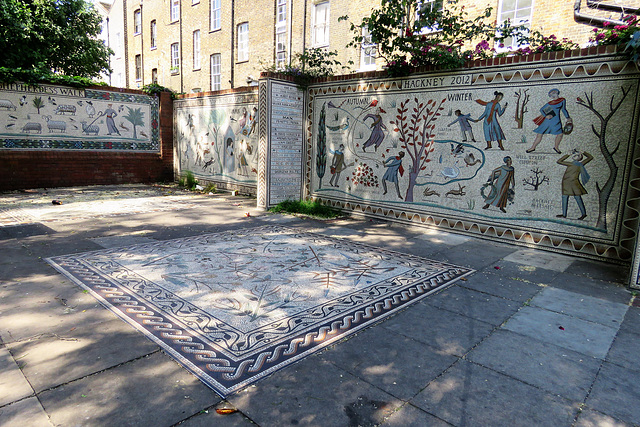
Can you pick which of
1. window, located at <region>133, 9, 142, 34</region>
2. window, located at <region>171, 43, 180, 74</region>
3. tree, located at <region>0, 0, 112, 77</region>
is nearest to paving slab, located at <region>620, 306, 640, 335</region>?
A: tree, located at <region>0, 0, 112, 77</region>

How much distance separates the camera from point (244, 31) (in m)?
22.3

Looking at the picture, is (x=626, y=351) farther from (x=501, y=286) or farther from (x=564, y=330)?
(x=501, y=286)

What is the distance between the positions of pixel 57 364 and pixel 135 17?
33.6 meters

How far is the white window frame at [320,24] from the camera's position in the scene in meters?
18.2

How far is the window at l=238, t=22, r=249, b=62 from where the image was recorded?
2216 cm

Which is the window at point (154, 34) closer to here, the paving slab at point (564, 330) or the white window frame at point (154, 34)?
the white window frame at point (154, 34)

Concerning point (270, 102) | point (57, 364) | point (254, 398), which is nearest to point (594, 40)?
point (270, 102)

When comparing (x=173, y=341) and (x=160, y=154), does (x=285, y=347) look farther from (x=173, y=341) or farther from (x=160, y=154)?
(x=160, y=154)

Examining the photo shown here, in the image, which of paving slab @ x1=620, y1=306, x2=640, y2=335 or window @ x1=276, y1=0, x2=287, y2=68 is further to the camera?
window @ x1=276, y1=0, x2=287, y2=68

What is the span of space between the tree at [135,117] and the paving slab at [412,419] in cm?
1371

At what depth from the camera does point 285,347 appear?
3.21 meters

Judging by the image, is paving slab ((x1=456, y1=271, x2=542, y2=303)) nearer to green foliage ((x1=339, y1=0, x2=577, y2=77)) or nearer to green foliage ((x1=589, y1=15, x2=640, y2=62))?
green foliage ((x1=589, y1=15, x2=640, y2=62))

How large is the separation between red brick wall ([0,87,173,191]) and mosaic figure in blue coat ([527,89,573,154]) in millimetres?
12093

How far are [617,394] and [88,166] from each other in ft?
45.9
